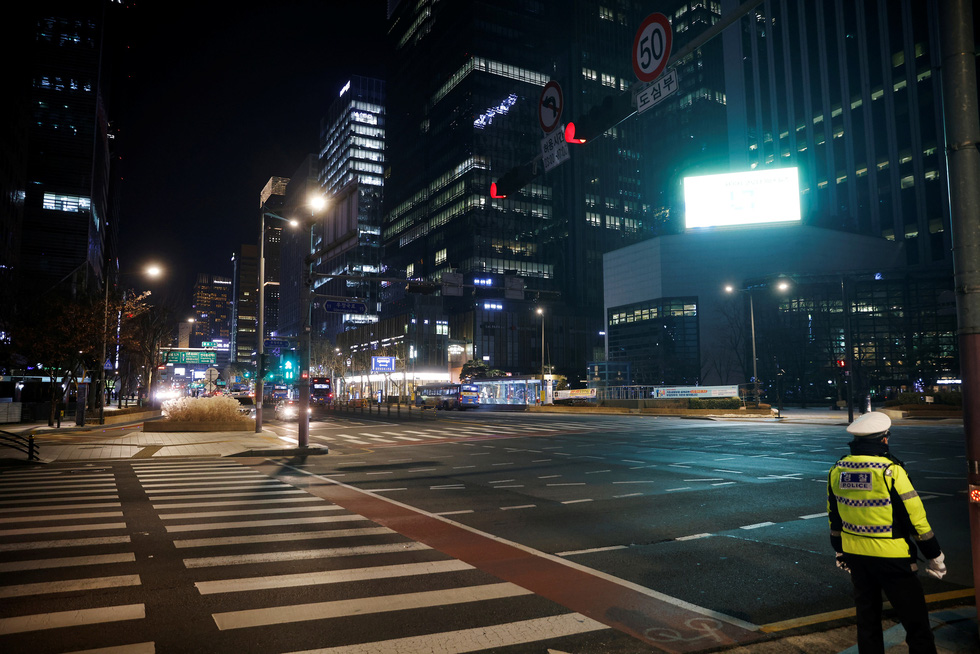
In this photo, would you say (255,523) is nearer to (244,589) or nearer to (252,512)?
(252,512)

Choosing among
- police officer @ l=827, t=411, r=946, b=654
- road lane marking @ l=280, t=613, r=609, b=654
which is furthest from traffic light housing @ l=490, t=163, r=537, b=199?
police officer @ l=827, t=411, r=946, b=654

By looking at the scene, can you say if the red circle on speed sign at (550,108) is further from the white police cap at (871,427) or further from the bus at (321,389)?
the bus at (321,389)

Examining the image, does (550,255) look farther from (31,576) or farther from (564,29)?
(31,576)

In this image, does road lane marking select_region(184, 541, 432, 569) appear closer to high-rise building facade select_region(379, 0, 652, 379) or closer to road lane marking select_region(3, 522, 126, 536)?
road lane marking select_region(3, 522, 126, 536)

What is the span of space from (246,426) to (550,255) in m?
Result: 95.0

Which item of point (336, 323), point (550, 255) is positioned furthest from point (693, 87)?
point (336, 323)

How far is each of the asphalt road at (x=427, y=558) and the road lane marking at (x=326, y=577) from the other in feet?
0.12

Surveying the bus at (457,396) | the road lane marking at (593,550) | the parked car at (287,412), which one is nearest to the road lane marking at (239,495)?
the road lane marking at (593,550)

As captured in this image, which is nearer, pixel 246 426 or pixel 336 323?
pixel 246 426

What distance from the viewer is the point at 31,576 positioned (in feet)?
22.7

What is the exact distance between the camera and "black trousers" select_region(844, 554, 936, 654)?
3990mm

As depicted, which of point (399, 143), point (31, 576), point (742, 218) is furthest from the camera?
point (399, 143)

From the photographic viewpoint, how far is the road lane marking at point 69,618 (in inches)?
212

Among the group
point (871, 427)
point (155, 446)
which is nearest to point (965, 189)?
point (871, 427)
